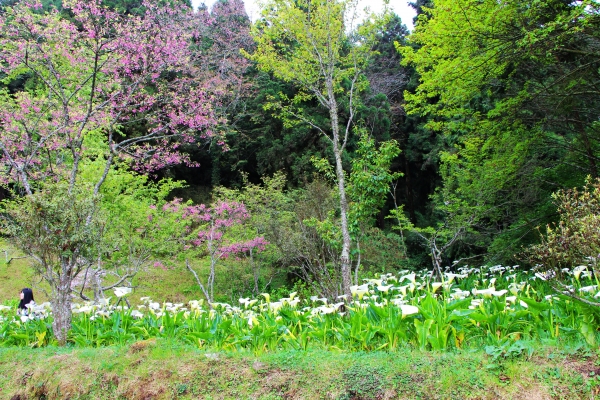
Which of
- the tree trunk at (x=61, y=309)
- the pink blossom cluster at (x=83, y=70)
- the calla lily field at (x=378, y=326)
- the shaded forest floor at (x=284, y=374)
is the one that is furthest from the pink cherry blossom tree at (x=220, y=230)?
the shaded forest floor at (x=284, y=374)

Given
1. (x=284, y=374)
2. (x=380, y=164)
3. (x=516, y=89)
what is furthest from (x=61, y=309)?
(x=516, y=89)

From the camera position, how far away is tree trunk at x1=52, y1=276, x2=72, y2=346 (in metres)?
5.03

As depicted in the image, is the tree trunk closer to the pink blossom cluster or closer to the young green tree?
the pink blossom cluster

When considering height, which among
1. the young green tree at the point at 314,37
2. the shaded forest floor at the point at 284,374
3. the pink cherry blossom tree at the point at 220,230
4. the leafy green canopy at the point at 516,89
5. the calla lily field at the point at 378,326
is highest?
the young green tree at the point at 314,37

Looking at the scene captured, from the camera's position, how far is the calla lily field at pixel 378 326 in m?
3.55

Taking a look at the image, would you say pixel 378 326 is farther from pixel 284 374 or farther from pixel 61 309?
pixel 61 309

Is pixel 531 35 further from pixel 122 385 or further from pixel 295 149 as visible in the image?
pixel 295 149

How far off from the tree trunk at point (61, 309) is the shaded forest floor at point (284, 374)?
363 millimetres

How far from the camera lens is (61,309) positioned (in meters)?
5.04

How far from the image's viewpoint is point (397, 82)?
18.0 meters

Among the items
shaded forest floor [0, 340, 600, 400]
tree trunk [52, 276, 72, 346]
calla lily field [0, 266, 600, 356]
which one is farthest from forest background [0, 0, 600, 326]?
shaded forest floor [0, 340, 600, 400]

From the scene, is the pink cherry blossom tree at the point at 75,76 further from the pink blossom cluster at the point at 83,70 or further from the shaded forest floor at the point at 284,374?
the shaded forest floor at the point at 284,374

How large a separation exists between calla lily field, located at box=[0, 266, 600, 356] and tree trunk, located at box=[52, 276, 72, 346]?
0.12 metres

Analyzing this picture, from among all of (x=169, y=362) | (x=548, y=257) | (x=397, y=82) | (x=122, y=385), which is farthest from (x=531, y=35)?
(x=397, y=82)
